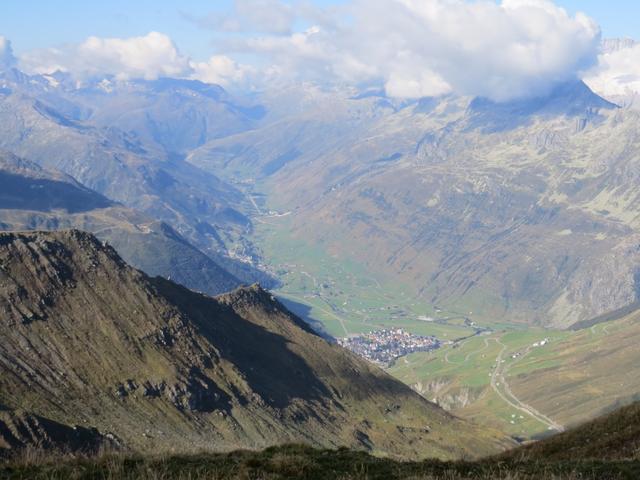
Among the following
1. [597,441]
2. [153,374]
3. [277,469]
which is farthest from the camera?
[153,374]

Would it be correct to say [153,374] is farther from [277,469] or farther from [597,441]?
[277,469]

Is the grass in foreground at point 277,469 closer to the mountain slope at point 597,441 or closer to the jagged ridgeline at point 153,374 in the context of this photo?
the mountain slope at point 597,441

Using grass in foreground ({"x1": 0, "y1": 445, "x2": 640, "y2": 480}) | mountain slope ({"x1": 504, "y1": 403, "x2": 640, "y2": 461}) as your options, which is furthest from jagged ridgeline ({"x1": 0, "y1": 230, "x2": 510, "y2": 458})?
grass in foreground ({"x1": 0, "y1": 445, "x2": 640, "y2": 480})

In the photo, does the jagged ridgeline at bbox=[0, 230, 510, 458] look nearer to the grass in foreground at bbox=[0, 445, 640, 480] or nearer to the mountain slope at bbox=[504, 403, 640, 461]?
the mountain slope at bbox=[504, 403, 640, 461]

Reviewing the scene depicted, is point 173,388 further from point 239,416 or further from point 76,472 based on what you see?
point 76,472

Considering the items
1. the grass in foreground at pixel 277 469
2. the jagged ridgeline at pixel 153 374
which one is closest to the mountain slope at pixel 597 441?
the grass in foreground at pixel 277 469

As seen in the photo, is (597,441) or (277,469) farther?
(597,441)

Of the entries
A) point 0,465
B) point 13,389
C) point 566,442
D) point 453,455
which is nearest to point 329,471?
point 0,465

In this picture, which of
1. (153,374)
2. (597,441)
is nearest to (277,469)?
(597,441)
